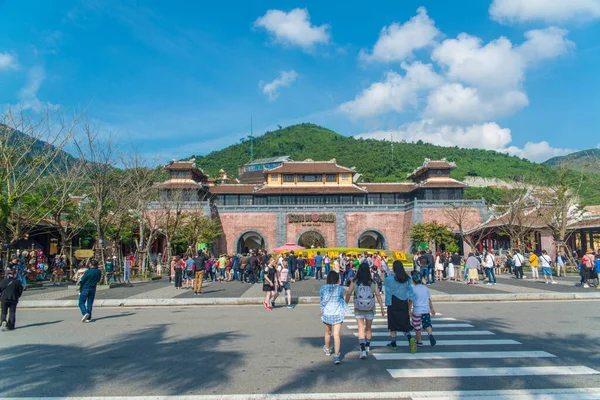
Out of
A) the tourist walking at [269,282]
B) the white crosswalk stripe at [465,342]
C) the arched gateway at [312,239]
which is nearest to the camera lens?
the white crosswalk stripe at [465,342]

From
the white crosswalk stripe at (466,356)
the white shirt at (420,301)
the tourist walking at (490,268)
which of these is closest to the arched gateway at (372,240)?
the tourist walking at (490,268)

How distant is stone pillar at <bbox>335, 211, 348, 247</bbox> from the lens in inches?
1860

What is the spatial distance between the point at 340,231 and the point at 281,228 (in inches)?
261

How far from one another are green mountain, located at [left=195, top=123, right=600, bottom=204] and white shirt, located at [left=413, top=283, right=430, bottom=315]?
71.6 m

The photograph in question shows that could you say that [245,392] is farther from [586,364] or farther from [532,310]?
[532,310]

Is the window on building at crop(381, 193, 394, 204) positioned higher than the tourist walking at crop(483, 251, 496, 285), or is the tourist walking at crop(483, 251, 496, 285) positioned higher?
the window on building at crop(381, 193, 394, 204)

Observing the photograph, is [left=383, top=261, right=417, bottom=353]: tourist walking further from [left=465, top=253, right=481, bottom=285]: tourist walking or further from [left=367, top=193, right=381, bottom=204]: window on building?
[left=367, top=193, right=381, bottom=204]: window on building

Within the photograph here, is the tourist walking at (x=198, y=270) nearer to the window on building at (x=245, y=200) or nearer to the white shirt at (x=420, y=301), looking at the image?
the white shirt at (x=420, y=301)

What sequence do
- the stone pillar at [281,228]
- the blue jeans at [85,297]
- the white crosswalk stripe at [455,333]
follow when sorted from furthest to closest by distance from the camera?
the stone pillar at [281,228]
the blue jeans at [85,297]
the white crosswalk stripe at [455,333]

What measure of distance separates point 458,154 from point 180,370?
11327cm

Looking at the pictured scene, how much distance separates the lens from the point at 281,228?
47.5 m

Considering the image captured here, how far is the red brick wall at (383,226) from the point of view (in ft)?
156

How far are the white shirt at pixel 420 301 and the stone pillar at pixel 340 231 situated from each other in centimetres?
3966

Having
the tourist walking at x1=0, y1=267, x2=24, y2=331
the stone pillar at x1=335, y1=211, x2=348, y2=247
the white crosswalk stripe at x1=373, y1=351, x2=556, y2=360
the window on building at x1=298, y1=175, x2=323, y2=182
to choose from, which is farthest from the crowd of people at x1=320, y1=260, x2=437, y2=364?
the window on building at x1=298, y1=175, x2=323, y2=182
